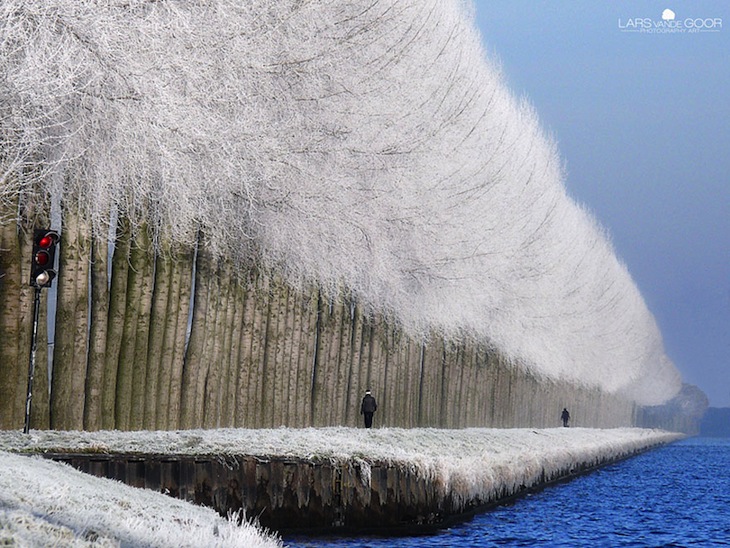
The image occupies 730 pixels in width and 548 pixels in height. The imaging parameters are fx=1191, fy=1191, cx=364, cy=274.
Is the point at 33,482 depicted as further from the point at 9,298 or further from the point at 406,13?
the point at 406,13

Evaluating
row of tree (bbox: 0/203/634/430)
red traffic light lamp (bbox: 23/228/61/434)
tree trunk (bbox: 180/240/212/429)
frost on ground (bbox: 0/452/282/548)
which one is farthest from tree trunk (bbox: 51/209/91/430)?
frost on ground (bbox: 0/452/282/548)

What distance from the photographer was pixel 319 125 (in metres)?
23.1

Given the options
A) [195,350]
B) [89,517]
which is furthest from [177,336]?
[89,517]

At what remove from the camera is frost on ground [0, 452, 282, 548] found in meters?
8.20

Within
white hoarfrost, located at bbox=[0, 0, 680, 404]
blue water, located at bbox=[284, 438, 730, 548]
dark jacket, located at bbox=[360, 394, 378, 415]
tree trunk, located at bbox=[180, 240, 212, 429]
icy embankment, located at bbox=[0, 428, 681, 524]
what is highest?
white hoarfrost, located at bbox=[0, 0, 680, 404]

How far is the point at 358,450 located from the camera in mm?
19469

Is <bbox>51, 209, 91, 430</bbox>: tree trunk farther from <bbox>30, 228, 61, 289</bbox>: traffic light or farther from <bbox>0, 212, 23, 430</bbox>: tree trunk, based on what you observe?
<bbox>30, 228, 61, 289</bbox>: traffic light

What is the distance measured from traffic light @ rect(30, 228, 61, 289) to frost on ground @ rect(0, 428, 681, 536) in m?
2.25

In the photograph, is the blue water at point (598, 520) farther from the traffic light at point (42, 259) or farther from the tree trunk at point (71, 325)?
the tree trunk at point (71, 325)

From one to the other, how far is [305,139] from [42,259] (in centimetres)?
672

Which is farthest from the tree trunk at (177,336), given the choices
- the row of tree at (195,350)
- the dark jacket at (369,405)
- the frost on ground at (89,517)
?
the frost on ground at (89,517)

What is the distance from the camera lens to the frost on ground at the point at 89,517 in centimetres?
820

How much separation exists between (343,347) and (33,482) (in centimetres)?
2265

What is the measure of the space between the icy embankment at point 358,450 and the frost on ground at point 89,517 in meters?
0.05
